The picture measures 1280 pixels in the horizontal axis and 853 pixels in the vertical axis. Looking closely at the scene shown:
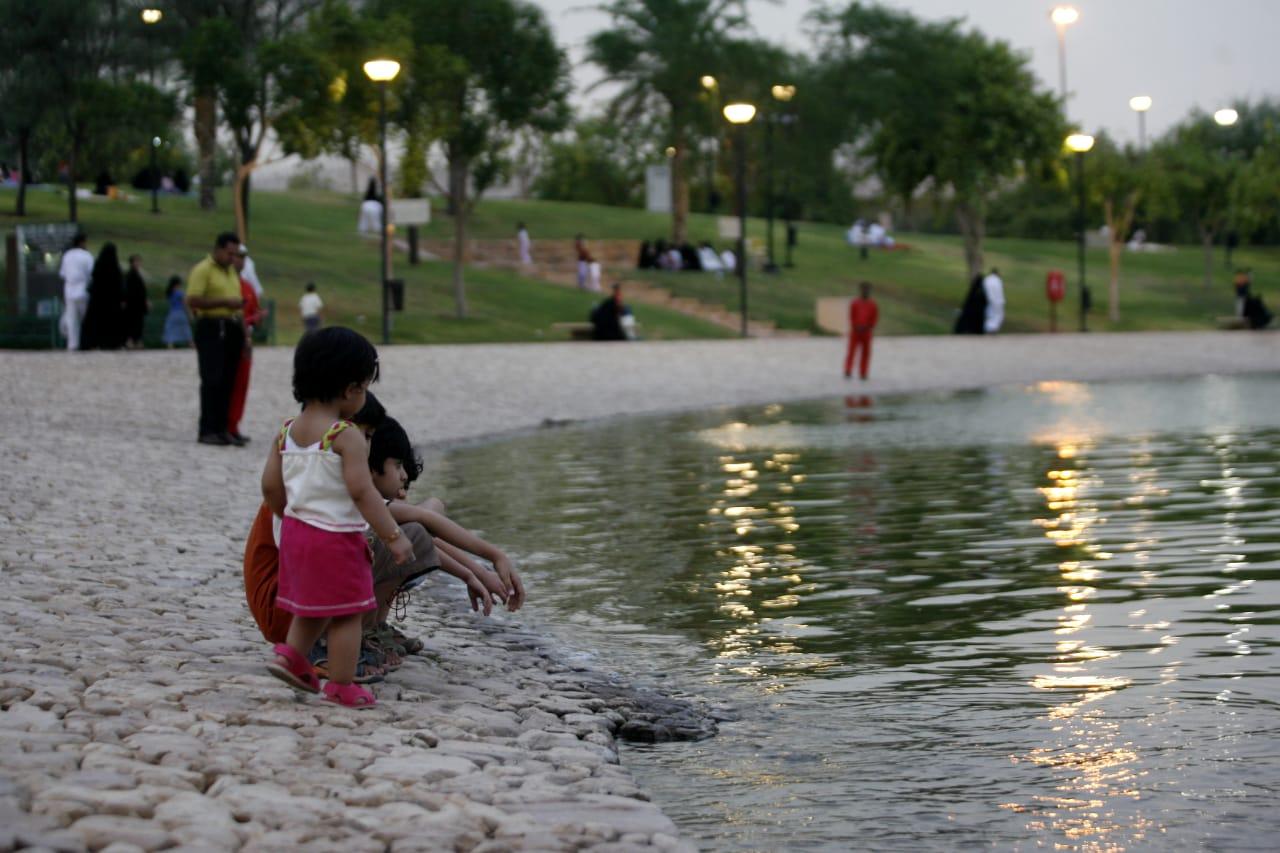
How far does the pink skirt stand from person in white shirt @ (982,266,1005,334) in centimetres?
4092

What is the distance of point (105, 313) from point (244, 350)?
47.6 ft

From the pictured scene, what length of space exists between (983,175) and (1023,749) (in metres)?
53.4

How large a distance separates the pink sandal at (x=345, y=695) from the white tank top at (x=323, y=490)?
1.64 ft

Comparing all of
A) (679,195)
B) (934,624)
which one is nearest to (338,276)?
(679,195)

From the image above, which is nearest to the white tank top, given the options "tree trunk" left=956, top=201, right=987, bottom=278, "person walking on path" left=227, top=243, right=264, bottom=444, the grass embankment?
"person walking on path" left=227, top=243, right=264, bottom=444

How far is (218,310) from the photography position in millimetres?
15289

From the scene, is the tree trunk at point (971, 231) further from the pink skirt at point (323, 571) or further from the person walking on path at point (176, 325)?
the pink skirt at point (323, 571)

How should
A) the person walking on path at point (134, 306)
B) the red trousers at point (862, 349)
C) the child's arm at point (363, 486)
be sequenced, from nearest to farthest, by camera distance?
the child's arm at point (363, 486) < the red trousers at point (862, 349) < the person walking on path at point (134, 306)

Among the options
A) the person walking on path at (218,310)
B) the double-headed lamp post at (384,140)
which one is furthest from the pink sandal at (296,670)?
the double-headed lamp post at (384,140)

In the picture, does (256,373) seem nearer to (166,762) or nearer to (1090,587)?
(1090,587)

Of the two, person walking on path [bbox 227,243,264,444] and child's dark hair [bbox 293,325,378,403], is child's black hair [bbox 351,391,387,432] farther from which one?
person walking on path [bbox 227,243,264,444]

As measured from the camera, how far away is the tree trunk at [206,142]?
55875 millimetres

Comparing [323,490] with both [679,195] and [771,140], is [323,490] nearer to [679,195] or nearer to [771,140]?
[679,195]

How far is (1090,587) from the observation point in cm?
866
